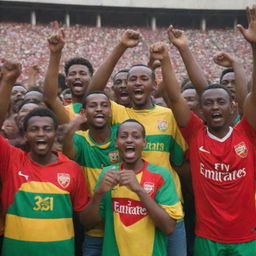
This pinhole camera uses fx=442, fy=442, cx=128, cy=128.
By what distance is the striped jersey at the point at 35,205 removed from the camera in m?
3.16

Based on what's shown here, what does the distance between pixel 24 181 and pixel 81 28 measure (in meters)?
31.6

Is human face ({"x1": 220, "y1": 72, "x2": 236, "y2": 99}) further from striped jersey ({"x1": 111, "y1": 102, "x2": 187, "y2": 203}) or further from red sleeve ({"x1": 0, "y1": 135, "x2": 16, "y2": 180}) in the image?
red sleeve ({"x1": 0, "y1": 135, "x2": 16, "y2": 180})

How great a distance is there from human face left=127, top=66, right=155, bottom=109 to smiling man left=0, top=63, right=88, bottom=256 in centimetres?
87

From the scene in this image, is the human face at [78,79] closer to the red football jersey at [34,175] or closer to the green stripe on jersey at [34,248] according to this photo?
the red football jersey at [34,175]

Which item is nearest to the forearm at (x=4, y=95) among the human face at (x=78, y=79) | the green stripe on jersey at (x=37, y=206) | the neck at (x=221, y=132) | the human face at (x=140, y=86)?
the green stripe on jersey at (x=37, y=206)

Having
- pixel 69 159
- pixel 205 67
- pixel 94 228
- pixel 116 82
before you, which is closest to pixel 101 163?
pixel 69 159

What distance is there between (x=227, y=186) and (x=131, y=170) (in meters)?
0.79

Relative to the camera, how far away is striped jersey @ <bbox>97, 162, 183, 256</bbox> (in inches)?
125

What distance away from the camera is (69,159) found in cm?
355

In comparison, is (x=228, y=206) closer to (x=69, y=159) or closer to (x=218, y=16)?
(x=69, y=159)

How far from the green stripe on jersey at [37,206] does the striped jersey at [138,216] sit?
0.34 metres

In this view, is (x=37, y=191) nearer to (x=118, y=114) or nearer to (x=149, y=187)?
(x=149, y=187)

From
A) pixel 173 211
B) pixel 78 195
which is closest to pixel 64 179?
pixel 78 195

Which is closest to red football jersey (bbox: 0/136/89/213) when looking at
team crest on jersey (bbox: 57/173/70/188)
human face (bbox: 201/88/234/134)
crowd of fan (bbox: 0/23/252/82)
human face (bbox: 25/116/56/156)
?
team crest on jersey (bbox: 57/173/70/188)
